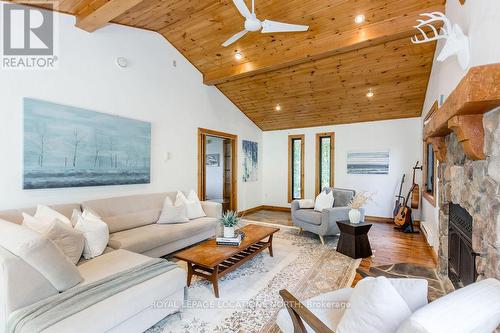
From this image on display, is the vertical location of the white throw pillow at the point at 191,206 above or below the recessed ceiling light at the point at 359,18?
below

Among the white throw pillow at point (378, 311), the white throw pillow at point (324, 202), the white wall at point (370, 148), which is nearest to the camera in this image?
the white throw pillow at point (378, 311)

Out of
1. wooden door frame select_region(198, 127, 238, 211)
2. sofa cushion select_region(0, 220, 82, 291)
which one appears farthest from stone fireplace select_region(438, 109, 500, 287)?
wooden door frame select_region(198, 127, 238, 211)

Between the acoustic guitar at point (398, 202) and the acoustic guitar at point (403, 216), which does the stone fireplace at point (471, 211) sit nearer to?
the acoustic guitar at point (403, 216)

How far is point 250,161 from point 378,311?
18.7 ft

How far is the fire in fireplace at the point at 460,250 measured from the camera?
1.90 meters

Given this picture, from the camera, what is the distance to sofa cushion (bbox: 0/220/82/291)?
154cm

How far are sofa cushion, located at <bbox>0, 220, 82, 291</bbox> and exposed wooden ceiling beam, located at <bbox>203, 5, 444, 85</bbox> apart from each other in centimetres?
380

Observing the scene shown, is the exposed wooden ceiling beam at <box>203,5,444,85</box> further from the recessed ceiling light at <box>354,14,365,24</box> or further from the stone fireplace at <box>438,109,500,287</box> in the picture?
the stone fireplace at <box>438,109,500,287</box>

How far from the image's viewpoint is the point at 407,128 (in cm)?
535

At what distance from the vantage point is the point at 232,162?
611cm

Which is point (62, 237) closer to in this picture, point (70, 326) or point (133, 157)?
point (70, 326)

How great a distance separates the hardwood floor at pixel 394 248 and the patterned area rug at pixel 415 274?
56 centimetres

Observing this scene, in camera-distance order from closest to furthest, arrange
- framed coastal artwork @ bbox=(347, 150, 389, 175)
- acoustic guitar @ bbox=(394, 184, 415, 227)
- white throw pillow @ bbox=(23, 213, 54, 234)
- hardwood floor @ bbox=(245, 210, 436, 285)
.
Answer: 1. white throw pillow @ bbox=(23, 213, 54, 234)
2. hardwood floor @ bbox=(245, 210, 436, 285)
3. acoustic guitar @ bbox=(394, 184, 415, 227)
4. framed coastal artwork @ bbox=(347, 150, 389, 175)

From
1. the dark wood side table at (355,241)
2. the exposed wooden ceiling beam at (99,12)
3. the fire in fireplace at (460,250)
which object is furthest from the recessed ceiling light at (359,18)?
the dark wood side table at (355,241)
